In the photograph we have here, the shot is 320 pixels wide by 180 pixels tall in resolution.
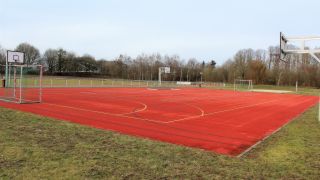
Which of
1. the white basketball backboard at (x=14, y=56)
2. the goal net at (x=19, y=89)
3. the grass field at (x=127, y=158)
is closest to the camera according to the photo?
the grass field at (x=127, y=158)

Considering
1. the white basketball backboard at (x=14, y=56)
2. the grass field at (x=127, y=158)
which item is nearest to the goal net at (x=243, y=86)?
the white basketball backboard at (x=14, y=56)

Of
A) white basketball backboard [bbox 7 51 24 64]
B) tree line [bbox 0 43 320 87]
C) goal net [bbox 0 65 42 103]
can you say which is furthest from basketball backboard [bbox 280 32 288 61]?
tree line [bbox 0 43 320 87]

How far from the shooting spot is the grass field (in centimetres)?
667

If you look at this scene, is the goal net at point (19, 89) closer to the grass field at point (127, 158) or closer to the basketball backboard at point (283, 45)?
the grass field at point (127, 158)

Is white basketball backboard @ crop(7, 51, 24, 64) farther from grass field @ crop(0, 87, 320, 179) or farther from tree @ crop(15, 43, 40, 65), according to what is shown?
tree @ crop(15, 43, 40, 65)

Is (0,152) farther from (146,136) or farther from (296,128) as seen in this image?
(296,128)

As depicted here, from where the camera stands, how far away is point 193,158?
8.14 m

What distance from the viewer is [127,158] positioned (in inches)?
307

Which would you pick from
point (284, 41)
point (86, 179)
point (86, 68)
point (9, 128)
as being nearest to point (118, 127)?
point (9, 128)

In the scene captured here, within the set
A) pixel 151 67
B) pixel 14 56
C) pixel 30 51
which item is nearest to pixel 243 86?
pixel 151 67

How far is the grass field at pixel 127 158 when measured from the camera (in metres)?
6.67

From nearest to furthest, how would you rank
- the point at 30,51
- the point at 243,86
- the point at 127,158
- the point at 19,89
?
the point at 127,158 < the point at 19,89 < the point at 243,86 < the point at 30,51

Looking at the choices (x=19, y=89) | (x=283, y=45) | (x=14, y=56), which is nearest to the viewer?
(x=283, y=45)

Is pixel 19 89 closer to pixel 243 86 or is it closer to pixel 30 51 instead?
pixel 243 86
